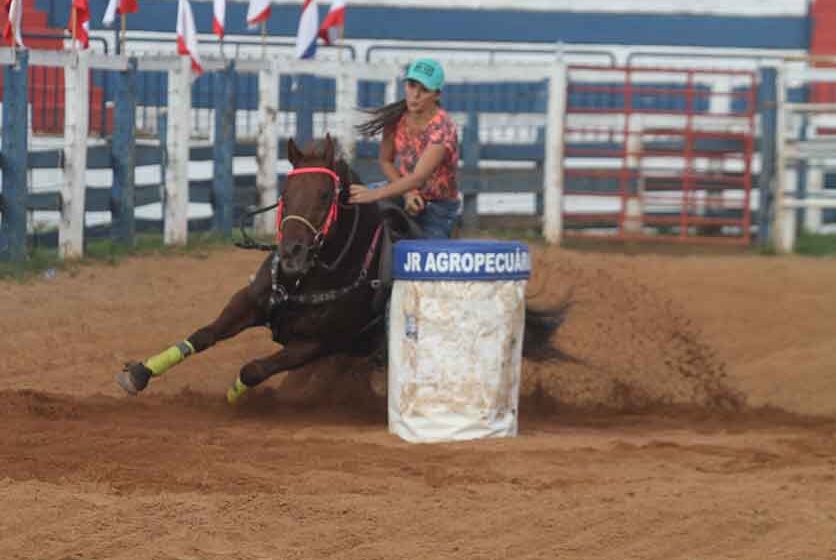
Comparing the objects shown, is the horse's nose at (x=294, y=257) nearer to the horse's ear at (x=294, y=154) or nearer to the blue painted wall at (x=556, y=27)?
the horse's ear at (x=294, y=154)

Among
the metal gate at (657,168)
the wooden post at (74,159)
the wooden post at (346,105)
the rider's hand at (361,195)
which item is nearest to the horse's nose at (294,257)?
the rider's hand at (361,195)

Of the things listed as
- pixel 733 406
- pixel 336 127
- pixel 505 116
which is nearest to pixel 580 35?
pixel 505 116

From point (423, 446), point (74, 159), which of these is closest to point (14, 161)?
point (74, 159)

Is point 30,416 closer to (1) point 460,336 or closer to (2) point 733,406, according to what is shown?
(1) point 460,336

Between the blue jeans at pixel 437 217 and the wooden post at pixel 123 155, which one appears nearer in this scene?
the blue jeans at pixel 437 217

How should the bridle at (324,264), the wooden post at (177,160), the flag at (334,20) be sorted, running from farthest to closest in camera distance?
the flag at (334,20) < the wooden post at (177,160) < the bridle at (324,264)

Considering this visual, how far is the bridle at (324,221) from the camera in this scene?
8.94 meters

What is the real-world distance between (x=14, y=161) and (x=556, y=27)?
547 inches

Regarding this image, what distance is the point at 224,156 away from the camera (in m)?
18.3

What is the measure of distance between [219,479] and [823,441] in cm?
327

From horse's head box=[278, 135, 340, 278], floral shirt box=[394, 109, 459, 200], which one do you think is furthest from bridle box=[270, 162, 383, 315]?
floral shirt box=[394, 109, 459, 200]

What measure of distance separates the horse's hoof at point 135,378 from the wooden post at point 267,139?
8779mm

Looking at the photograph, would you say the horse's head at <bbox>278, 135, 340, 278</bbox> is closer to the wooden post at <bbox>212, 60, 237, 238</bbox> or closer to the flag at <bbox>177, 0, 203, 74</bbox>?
the flag at <bbox>177, 0, 203, 74</bbox>

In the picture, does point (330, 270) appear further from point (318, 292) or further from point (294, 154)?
point (294, 154)
